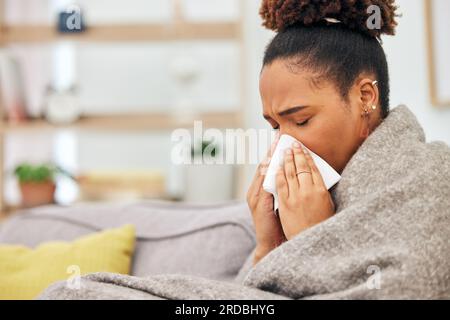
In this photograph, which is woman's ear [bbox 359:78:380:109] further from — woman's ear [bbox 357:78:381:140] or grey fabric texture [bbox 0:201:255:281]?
grey fabric texture [bbox 0:201:255:281]

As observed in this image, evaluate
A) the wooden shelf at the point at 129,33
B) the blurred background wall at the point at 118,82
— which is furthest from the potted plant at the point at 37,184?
the wooden shelf at the point at 129,33

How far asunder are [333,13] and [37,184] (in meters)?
1.80

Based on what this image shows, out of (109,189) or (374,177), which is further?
(109,189)

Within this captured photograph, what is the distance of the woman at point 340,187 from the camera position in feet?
1.72

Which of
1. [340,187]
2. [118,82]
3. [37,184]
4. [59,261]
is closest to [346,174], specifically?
[340,187]

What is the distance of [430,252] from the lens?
0.53 m

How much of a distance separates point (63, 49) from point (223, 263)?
218 cm

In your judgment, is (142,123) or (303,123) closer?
(303,123)

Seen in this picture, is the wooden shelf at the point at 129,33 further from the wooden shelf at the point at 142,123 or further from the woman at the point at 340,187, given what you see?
the woman at the point at 340,187

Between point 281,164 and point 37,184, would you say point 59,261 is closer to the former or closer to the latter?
point 281,164

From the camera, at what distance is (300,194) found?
0.62 meters
